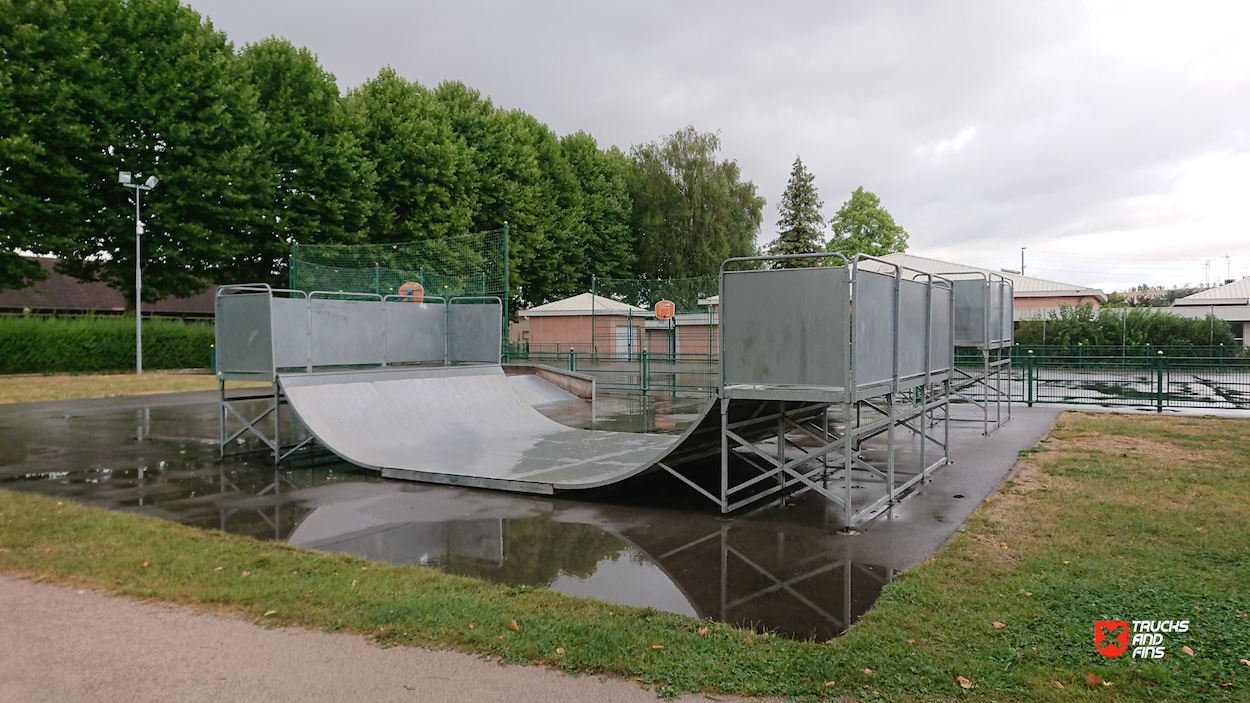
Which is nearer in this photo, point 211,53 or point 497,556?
point 497,556

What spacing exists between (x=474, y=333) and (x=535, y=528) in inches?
341

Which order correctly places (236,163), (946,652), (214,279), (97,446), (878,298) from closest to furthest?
(946,652), (878,298), (97,446), (236,163), (214,279)

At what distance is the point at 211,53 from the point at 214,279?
29.4ft

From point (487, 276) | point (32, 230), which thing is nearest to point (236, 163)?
point (32, 230)

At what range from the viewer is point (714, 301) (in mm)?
26109

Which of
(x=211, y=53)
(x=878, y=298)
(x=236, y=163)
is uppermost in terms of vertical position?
(x=211, y=53)

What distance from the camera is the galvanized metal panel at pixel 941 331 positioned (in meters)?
10.4

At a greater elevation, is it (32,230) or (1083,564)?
(32,230)

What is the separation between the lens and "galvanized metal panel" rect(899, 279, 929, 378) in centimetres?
877

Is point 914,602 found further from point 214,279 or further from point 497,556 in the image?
point 214,279

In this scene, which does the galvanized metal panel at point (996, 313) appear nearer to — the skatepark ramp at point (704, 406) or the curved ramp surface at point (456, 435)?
the skatepark ramp at point (704, 406)

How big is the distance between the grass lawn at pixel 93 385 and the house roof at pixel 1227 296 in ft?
176

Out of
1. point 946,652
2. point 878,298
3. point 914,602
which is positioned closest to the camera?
point 946,652

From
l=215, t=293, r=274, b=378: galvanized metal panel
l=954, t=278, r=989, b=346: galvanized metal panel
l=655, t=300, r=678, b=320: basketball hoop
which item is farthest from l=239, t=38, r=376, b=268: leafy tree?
l=954, t=278, r=989, b=346: galvanized metal panel
